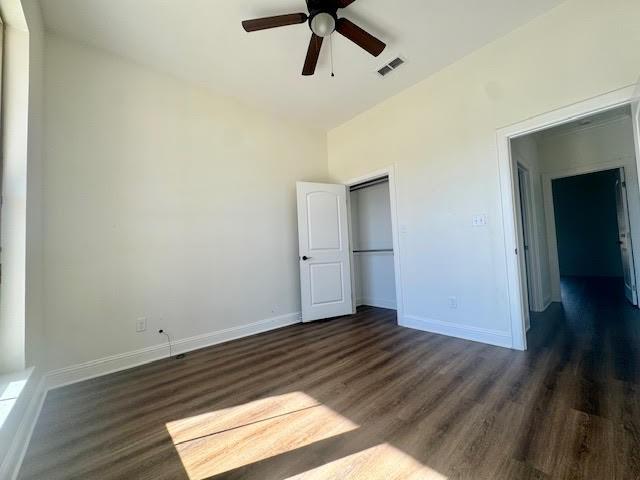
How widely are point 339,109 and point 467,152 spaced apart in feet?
6.01

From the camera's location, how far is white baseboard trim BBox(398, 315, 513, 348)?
2451 mm

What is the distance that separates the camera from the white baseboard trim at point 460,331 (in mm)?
2451

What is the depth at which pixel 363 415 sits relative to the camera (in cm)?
154

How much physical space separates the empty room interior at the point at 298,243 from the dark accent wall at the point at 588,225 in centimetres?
375

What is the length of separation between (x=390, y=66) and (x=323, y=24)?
1.19 m

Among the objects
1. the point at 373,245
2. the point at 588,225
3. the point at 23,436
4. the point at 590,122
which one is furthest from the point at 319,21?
the point at 588,225

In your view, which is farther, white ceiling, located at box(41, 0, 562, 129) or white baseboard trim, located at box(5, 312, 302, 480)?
white ceiling, located at box(41, 0, 562, 129)

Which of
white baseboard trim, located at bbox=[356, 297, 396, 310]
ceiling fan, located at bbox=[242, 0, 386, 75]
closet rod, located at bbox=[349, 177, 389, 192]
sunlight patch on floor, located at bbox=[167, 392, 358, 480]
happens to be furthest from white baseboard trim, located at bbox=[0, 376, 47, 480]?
closet rod, located at bbox=[349, 177, 389, 192]

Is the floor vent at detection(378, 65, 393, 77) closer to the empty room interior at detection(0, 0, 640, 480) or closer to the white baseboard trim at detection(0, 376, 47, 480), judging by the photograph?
the empty room interior at detection(0, 0, 640, 480)

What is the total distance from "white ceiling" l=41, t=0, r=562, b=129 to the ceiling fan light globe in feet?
1.06

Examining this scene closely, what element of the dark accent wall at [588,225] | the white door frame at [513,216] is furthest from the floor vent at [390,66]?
the dark accent wall at [588,225]

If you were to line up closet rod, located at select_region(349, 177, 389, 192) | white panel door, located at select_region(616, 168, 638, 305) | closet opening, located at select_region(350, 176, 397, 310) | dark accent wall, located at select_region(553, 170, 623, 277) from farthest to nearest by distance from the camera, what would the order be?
dark accent wall, located at select_region(553, 170, 623, 277), closet opening, located at select_region(350, 176, 397, 310), closet rod, located at select_region(349, 177, 389, 192), white panel door, located at select_region(616, 168, 638, 305)

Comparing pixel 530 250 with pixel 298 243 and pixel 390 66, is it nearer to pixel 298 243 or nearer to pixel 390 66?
pixel 390 66

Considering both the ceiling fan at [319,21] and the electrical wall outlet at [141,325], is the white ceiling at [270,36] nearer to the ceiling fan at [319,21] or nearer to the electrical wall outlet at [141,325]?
the ceiling fan at [319,21]
